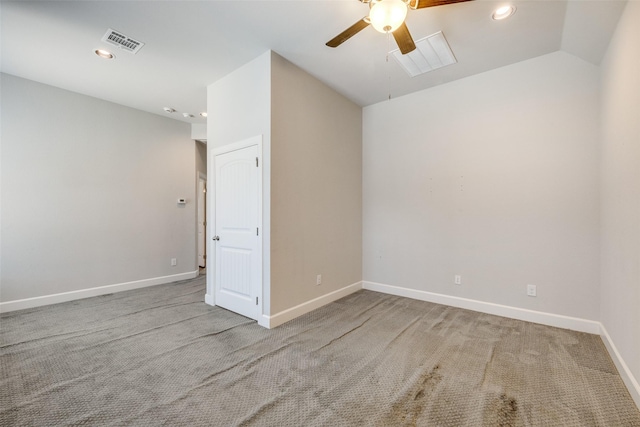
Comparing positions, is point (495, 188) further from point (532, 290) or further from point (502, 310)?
point (502, 310)

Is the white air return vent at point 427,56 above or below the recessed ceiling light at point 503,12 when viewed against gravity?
below

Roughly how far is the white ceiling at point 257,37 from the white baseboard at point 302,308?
→ 2.85m

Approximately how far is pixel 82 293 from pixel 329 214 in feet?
12.2

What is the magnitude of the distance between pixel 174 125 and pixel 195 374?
174 inches

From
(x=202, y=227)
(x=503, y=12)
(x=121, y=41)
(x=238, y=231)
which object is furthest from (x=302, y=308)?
(x=202, y=227)

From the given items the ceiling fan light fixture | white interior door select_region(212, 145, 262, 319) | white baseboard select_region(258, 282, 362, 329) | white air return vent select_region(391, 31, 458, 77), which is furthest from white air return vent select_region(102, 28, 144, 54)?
white baseboard select_region(258, 282, 362, 329)

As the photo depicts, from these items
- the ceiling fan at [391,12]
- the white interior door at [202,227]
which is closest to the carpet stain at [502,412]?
the ceiling fan at [391,12]

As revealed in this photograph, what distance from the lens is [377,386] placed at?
192 cm

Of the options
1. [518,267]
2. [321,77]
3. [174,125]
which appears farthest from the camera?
[174,125]

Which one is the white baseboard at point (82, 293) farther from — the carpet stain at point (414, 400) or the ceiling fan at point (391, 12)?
the ceiling fan at point (391, 12)

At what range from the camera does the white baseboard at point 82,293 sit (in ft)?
11.2

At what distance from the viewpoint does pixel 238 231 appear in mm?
3336

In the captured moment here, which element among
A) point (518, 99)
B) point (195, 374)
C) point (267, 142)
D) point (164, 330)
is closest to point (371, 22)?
point (267, 142)

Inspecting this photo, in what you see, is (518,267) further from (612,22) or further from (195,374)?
(195,374)
